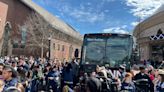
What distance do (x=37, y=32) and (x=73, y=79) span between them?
53.8m

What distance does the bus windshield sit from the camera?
18.2 meters

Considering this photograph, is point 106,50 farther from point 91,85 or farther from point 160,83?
point 91,85

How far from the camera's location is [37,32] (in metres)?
71.8

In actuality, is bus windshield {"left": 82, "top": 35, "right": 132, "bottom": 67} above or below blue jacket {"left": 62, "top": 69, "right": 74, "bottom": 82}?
above

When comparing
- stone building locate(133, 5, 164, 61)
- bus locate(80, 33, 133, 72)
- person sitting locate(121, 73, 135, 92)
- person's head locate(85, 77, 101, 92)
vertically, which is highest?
stone building locate(133, 5, 164, 61)

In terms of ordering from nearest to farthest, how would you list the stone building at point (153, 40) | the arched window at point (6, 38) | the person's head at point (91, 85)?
the person's head at point (91, 85) < the stone building at point (153, 40) < the arched window at point (6, 38)

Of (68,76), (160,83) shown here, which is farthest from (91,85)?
(68,76)

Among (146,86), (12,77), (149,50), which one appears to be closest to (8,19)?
(149,50)

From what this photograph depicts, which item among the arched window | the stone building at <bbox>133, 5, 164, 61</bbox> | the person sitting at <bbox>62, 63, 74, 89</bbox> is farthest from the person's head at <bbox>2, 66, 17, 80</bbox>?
the arched window

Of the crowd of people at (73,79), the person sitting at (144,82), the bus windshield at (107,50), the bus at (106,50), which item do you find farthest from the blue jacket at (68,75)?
the person sitting at (144,82)

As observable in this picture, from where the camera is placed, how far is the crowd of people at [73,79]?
7211 mm

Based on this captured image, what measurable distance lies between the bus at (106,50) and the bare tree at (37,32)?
51.3 meters

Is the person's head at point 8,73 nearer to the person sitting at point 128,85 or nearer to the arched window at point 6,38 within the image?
the person sitting at point 128,85

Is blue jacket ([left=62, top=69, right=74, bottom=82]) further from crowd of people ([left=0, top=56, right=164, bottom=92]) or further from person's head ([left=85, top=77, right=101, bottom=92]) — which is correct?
person's head ([left=85, top=77, right=101, bottom=92])
